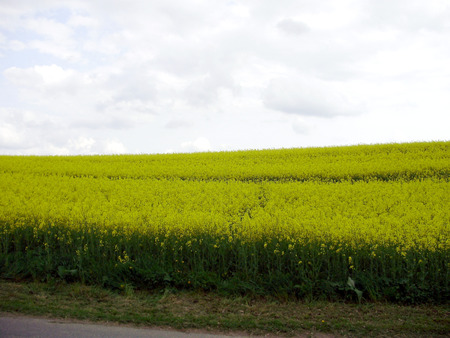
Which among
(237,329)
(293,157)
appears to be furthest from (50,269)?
(293,157)

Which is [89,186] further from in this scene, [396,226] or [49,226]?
[396,226]

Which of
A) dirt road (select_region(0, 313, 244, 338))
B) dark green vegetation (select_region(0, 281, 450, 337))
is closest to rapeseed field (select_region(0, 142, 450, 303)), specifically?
dark green vegetation (select_region(0, 281, 450, 337))

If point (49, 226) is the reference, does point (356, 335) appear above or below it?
below

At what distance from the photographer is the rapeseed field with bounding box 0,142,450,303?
6035 mm

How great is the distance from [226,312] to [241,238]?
2025 mm

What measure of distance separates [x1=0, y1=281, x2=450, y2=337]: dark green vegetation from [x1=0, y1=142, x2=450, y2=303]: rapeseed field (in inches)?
10.7

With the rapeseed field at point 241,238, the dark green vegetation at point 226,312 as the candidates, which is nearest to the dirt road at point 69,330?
the dark green vegetation at point 226,312

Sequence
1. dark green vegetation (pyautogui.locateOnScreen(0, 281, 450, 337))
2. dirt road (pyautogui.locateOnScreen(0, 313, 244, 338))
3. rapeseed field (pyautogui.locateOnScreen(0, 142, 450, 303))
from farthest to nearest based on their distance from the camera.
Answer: rapeseed field (pyautogui.locateOnScreen(0, 142, 450, 303)), dark green vegetation (pyautogui.locateOnScreen(0, 281, 450, 337)), dirt road (pyautogui.locateOnScreen(0, 313, 244, 338))

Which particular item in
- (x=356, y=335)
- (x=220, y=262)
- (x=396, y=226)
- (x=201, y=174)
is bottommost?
(x=356, y=335)

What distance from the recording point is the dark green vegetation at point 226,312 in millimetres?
4770

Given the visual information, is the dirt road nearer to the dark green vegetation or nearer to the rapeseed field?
the dark green vegetation

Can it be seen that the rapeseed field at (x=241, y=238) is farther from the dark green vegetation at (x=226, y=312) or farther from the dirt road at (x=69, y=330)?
the dirt road at (x=69, y=330)

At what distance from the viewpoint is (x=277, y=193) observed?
12148 millimetres

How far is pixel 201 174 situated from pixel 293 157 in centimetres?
608
